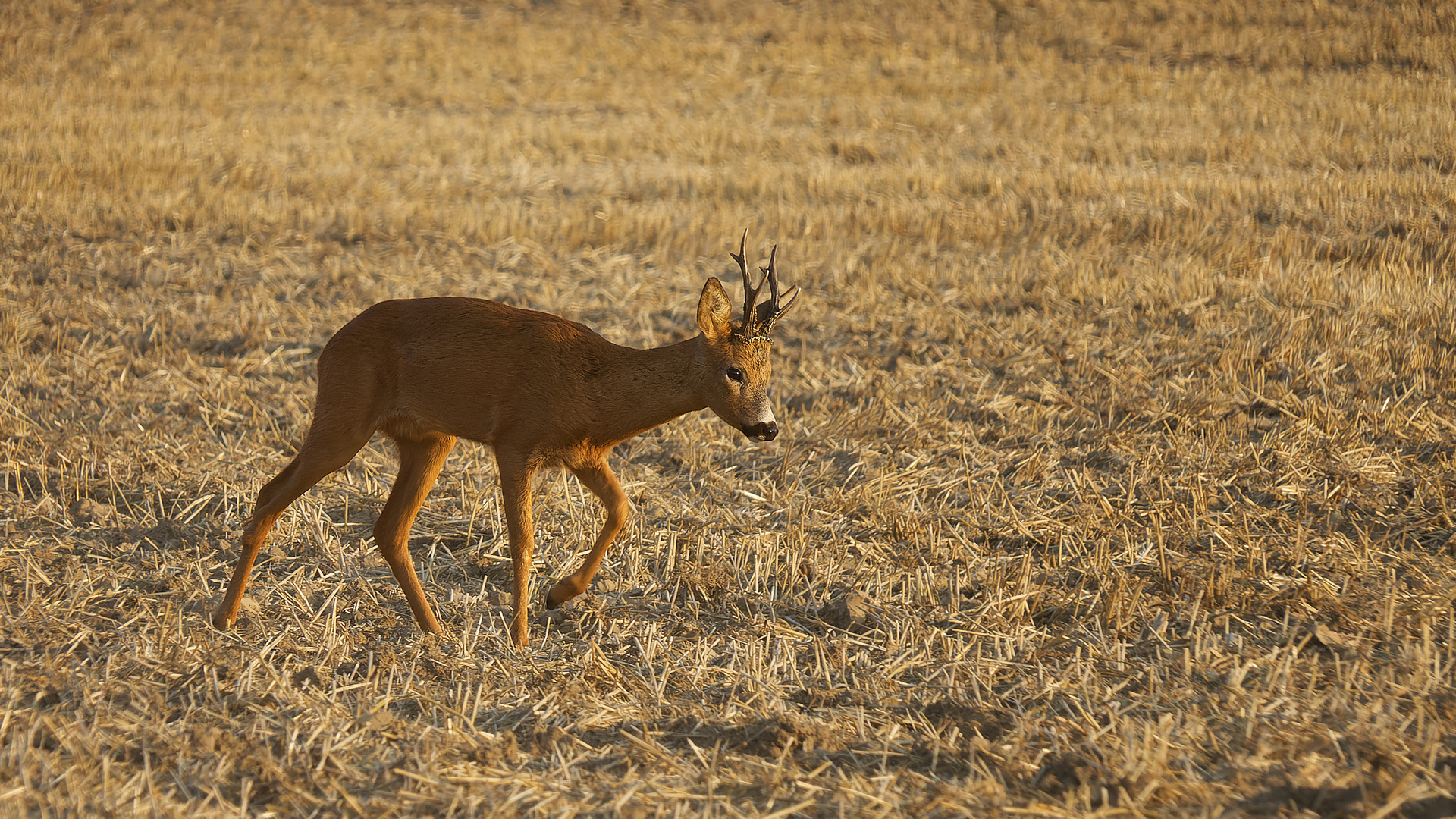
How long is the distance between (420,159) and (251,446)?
8.67m

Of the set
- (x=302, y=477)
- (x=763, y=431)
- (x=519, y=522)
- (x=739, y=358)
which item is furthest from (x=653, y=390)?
(x=302, y=477)

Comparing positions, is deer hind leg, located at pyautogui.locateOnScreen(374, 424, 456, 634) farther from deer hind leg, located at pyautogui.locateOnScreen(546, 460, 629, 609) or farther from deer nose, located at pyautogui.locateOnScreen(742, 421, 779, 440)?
deer nose, located at pyautogui.locateOnScreen(742, 421, 779, 440)

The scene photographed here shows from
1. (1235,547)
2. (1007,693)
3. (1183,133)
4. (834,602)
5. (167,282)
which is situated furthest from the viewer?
(1183,133)

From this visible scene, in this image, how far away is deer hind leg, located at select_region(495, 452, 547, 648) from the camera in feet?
18.5

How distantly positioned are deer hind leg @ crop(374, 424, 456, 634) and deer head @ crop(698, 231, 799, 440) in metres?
1.48

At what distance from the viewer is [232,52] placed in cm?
2239

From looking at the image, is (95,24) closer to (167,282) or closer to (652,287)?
(167,282)

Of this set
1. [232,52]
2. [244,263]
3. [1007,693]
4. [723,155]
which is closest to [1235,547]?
[1007,693]

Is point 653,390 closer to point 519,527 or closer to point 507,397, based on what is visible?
point 507,397

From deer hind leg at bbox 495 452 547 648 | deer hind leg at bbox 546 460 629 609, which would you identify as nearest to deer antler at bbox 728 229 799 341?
deer hind leg at bbox 546 460 629 609

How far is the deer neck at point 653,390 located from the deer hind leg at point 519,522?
16.7 inches

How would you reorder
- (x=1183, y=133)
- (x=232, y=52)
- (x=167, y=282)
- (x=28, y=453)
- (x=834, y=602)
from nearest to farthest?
1. (x=834, y=602)
2. (x=28, y=453)
3. (x=167, y=282)
4. (x=1183, y=133)
5. (x=232, y=52)

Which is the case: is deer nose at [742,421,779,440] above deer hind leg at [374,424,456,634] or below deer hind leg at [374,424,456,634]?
above

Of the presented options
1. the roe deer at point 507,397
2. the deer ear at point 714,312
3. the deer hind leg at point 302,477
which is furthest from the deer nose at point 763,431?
the deer hind leg at point 302,477
